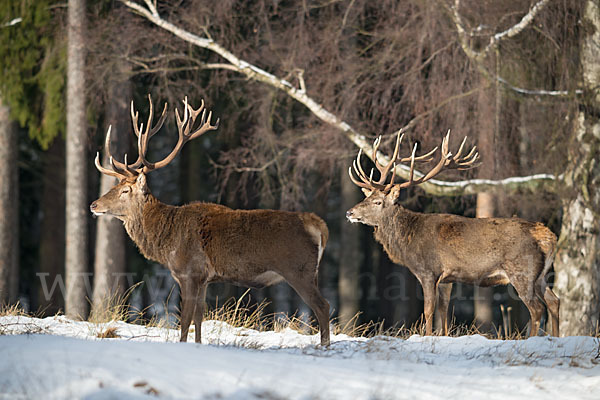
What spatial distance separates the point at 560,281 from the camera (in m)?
10.1

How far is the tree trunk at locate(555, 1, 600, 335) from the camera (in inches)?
392

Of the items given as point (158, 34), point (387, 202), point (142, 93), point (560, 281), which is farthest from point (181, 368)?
point (142, 93)

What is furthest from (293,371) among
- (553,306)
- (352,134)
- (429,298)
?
(352,134)

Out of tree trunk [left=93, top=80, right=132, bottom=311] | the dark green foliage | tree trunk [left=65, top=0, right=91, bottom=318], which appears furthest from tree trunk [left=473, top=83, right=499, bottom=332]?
the dark green foliage

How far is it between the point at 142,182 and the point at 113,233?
4283 mm

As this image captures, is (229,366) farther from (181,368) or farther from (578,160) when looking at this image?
(578,160)

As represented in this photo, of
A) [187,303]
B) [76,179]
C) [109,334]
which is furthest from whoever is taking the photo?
[76,179]

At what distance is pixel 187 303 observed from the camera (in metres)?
7.69

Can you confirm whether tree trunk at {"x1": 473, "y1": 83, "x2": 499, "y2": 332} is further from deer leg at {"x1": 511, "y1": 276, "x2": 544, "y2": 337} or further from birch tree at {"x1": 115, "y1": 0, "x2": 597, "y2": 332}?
deer leg at {"x1": 511, "y1": 276, "x2": 544, "y2": 337}

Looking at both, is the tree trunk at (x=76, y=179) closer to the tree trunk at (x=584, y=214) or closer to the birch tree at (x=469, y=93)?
the birch tree at (x=469, y=93)

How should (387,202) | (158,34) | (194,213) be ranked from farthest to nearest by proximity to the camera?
(158,34)
(387,202)
(194,213)

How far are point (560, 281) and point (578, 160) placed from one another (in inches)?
62.3

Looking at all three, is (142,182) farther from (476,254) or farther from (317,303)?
(476,254)

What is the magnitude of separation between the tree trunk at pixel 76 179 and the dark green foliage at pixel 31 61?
1171 millimetres
